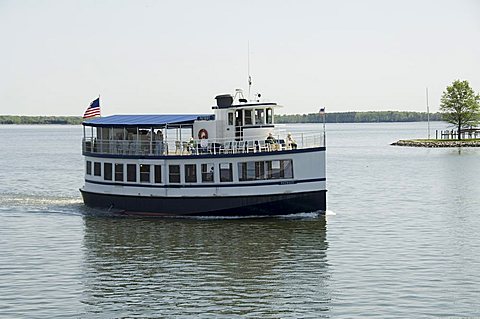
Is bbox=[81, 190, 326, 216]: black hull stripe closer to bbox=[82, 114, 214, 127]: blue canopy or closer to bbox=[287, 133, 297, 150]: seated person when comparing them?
bbox=[287, 133, 297, 150]: seated person

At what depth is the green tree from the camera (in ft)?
356

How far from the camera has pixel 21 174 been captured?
6669cm

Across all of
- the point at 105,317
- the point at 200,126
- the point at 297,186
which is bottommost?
the point at 105,317

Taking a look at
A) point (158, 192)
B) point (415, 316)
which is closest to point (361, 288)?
point (415, 316)

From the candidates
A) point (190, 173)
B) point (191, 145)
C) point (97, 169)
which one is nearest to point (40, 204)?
point (97, 169)

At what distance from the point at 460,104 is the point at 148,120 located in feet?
254

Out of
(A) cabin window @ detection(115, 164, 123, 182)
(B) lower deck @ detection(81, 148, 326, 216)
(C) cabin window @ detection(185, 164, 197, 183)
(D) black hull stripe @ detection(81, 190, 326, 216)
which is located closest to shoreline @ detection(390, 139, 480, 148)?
(D) black hull stripe @ detection(81, 190, 326, 216)

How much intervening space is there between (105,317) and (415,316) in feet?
27.4

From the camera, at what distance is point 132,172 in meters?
38.5

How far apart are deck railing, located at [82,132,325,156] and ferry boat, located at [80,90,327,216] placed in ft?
0.16

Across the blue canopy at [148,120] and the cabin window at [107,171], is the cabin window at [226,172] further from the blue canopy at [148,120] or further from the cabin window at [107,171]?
the cabin window at [107,171]

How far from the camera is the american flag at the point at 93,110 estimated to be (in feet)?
142

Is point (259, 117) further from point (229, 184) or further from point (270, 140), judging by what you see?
point (229, 184)

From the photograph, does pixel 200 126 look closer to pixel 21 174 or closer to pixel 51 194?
pixel 51 194
